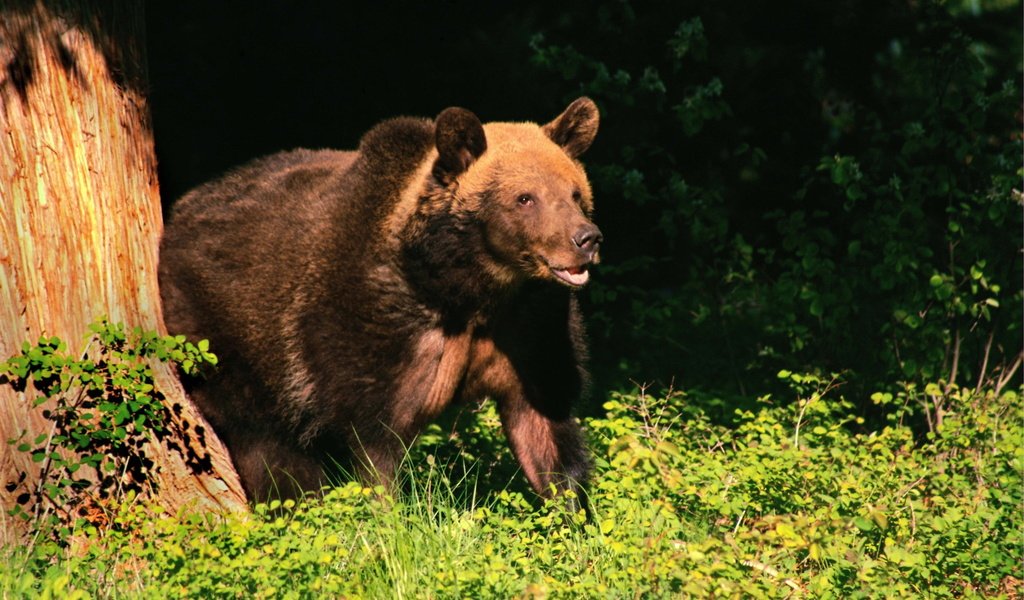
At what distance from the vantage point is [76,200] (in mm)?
5383

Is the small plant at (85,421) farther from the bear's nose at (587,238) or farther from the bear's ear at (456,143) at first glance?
the bear's nose at (587,238)

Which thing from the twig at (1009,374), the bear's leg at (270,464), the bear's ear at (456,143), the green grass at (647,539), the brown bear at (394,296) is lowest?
the bear's leg at (270,464)

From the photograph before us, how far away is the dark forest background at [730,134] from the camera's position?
7.44m

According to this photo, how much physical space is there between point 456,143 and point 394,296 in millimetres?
807

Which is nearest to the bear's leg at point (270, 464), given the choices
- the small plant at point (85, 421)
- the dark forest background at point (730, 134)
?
the small plant at point (85, 421)

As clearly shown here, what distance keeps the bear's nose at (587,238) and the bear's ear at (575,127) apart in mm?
771

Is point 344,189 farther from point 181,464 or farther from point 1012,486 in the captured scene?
point 1012,486

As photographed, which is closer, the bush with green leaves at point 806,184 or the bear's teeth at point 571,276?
the bear's teeth at point 571,276

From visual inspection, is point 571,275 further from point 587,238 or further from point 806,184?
→ point 806,184

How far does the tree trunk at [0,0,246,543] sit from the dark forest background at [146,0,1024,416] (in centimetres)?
287

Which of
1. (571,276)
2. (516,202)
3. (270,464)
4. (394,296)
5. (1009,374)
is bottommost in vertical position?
(270,464)

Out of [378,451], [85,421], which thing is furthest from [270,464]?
[85,421]

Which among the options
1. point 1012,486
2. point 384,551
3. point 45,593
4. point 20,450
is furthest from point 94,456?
point 1012,486

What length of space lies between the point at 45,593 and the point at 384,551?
123cm
